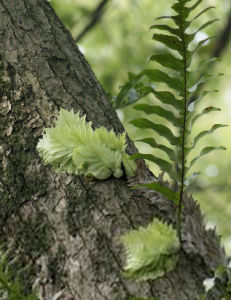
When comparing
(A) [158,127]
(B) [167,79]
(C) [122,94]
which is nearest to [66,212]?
(A) [158,127]

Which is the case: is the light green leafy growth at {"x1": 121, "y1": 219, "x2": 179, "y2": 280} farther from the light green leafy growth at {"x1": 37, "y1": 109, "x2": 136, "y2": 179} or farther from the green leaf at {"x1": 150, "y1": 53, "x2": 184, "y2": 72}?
the green leaf at {"x1": 150, "y1": 53, "x2": 184, "y2": 72}

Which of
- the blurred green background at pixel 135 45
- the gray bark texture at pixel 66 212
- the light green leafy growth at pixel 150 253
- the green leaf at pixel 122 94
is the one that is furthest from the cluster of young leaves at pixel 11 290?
the blurred green background at pixel 135 45

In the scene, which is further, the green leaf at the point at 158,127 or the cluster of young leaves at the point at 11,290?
the green leaf at the point at 158,127

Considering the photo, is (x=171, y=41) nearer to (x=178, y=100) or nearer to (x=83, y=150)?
(x=178, y=100)

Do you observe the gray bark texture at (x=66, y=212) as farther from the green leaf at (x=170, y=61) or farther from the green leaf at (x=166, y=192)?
the green leaf at (x=170, y=61)

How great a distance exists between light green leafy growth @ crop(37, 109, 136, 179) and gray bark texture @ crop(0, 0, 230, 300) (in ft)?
0.09

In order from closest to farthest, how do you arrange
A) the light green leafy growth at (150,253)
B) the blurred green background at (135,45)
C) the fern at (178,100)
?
1. the light green leafy growth at (150,253)
2. the fern at (178,100)
3. the blurred green background at (135,45)

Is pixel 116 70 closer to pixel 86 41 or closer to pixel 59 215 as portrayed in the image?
pixel 86 41

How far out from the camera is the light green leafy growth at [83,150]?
0.89 meters

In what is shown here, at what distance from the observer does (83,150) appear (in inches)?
34.6

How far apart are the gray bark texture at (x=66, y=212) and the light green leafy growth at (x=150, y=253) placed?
0.02 m

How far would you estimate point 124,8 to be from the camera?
18.4 ft

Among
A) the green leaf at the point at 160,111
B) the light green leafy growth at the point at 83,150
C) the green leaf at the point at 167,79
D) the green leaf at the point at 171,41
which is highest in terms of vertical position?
the green leaf at the point at 171,41

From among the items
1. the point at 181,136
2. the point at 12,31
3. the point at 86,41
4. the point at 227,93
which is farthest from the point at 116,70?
the point at 181,136
